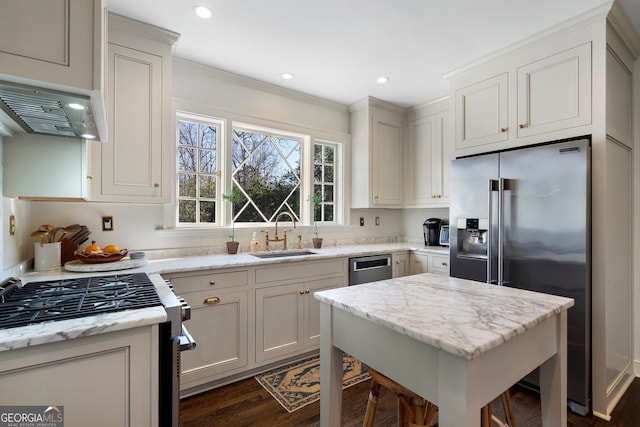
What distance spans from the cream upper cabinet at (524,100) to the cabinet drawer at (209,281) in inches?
84.4

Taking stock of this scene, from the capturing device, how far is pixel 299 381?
2.28 m

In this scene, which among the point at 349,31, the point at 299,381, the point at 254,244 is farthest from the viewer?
the point at 254,244

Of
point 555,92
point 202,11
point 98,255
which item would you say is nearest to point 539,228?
point 555,92

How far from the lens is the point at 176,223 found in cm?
258

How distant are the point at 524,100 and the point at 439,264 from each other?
1605mm

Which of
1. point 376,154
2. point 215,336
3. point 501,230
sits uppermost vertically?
point 376,154

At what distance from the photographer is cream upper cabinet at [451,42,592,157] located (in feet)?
6.66

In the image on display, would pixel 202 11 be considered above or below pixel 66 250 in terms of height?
above

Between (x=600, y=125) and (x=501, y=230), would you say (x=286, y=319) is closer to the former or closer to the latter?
(x=501, y=230)

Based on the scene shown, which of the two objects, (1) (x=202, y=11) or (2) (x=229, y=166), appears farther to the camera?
(2) (x=229, y=166)

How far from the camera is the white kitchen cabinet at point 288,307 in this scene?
7.73 ft

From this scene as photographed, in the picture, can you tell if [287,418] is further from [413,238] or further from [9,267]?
[413,238]

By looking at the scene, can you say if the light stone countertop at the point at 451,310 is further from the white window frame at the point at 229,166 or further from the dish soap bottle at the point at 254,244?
the white window frame at the point at 229,166

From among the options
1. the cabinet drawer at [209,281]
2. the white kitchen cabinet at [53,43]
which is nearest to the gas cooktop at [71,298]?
the cabinet drawer at [209,281]
